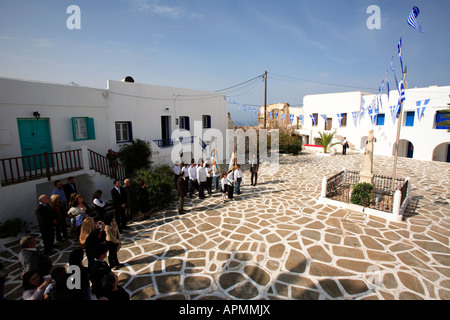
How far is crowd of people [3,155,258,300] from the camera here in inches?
137

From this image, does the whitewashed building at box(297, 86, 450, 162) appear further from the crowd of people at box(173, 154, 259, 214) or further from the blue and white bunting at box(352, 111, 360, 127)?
the crowd of people at box(173, 154, 259, 214)

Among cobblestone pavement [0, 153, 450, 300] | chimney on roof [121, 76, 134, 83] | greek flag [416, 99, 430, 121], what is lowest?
cobblestone pavement [0, 153, 450, 300]

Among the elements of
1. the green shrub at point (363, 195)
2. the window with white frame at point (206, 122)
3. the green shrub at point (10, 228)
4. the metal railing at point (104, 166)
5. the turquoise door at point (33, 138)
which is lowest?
the green shrub at point (10, 228)

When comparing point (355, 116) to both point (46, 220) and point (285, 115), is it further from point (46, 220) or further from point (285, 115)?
point (46, 220)

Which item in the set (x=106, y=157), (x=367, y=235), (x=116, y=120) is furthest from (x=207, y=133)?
(x=367, y=235)

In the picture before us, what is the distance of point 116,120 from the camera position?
12.9 metres

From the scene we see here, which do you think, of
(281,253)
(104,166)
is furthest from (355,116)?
(104,166)

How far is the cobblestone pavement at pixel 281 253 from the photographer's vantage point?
5.11 m

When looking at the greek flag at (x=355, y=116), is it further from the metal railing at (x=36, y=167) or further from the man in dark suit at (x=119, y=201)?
the metal railing at (x=36, y=167)

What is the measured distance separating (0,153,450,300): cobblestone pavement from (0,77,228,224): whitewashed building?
2.52m

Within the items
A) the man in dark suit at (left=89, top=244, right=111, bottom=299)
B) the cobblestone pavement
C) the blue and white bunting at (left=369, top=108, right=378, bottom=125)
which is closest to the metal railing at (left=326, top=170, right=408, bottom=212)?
the cobblestone pavement

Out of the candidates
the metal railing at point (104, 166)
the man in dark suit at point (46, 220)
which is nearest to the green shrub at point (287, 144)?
the metal railing at point (104, 166)

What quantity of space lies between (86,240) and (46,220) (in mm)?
2117

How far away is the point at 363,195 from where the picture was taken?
9.08 meters
